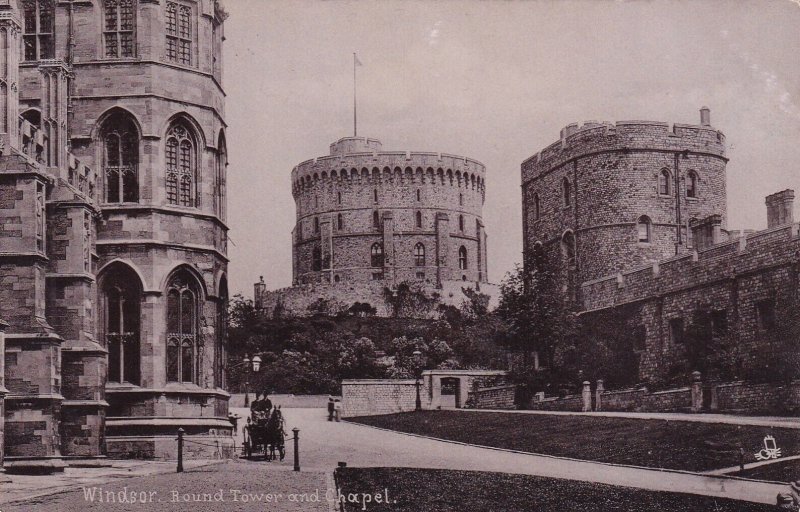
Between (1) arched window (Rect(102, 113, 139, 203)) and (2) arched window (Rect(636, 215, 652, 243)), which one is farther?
(2) arched window (Rect(636, 215, 652, 243))

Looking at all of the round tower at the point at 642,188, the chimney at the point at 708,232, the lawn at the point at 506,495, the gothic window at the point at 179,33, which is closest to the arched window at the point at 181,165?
the gothic window at the point at 179,33

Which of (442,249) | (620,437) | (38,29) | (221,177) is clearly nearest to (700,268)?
(620,437)

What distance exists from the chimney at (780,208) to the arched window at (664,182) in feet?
39.4

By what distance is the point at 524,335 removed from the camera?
49.0 m

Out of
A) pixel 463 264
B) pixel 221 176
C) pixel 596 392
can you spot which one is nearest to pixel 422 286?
pixel 463 264

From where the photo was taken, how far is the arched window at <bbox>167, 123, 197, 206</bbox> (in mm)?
24828

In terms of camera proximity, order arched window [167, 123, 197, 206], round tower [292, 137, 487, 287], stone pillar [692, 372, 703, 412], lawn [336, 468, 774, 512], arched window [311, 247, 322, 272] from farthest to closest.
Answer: arched window [311, 247, 322, 272] → round tower [292, 137, 487, 287] → stone pillar [692, 372, 703, 412] → arched window [167, 123, 197, 206] → lawn [336, 468, 774, 512]

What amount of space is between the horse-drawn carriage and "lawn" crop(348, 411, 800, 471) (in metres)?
6.53

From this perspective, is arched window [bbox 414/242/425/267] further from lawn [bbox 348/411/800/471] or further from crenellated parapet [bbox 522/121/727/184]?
lawn [bbox 348/411/800/471]

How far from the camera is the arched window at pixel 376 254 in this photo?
90312mm

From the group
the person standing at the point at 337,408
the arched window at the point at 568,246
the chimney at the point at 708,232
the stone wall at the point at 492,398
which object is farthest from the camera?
the arched window at the point at 568,246

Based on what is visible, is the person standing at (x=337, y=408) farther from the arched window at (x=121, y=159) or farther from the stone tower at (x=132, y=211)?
the arched window at (x=121, y=159)

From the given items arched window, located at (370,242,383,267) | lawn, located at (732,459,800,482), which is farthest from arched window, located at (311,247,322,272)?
lawn, located at (732,459,800,482)

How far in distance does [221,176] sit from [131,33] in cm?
364
